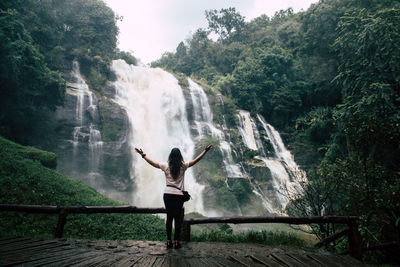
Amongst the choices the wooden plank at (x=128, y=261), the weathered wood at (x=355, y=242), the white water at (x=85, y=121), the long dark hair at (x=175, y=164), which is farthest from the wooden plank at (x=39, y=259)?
the white water at (x=85, y=121)

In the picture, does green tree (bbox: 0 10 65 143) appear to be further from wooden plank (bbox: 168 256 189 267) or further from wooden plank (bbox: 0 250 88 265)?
wooden plank (bbox: 168 256 189 267)

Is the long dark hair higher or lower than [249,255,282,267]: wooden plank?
higher

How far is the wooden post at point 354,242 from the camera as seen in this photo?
3320mm

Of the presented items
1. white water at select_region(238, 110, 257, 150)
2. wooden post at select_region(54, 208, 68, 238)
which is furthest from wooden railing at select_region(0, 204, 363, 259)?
white water at select_region(238, 110, 257, 150)

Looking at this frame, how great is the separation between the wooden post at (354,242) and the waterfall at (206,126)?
14818 mm

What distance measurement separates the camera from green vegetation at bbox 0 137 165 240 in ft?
20.5

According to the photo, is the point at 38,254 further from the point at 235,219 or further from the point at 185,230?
the point at 235,219

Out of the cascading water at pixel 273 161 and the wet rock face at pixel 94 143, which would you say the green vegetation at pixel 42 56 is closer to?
the wet rock face at pixel 94 143

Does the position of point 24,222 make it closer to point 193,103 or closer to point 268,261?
point 268,261

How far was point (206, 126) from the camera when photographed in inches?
832

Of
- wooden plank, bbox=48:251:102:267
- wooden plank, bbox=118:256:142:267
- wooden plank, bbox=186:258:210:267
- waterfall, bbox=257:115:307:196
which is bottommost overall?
wooden plank, bbox=186:258:210:267

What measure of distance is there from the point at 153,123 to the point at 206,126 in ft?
Answer: 15.3

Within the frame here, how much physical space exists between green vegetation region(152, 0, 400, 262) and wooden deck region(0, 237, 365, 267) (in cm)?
231

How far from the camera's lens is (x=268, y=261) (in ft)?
9.52
